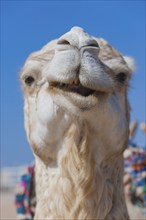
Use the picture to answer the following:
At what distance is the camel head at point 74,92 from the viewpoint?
2.77 m

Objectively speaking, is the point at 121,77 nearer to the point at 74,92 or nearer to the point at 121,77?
the point at 121,77

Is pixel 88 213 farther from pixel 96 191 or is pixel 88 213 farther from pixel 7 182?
pixel 7 182

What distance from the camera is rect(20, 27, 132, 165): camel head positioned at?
2770 millimetres

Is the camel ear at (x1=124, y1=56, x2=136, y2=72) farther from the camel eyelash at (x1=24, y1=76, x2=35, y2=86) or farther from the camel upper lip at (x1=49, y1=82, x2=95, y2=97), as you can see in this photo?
the camel upper lip at (x1=49, y1=82, x2=95, y2=97)

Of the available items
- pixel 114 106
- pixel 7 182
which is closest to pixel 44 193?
pixel 114 106

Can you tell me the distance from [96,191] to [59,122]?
361 mm

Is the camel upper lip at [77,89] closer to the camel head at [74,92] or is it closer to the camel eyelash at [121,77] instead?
the camel head at [74,92]

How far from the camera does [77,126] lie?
Result: 116 inches

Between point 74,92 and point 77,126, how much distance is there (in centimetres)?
23

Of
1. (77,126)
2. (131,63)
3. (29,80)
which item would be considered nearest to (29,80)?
(29,80)

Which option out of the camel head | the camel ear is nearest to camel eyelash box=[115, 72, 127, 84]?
the camel head

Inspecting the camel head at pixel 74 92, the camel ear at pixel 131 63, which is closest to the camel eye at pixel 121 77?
the camel head at pixel 74 92

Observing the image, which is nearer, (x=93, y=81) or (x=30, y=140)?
(x=93, y=81)

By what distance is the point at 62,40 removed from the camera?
288 cm
